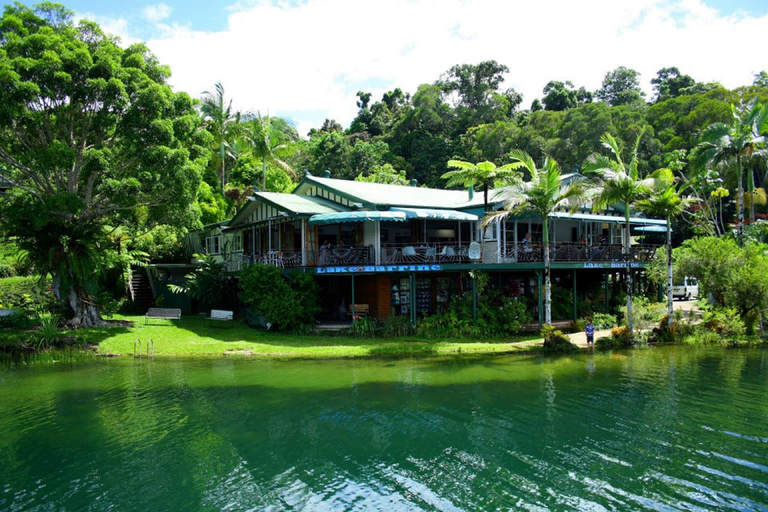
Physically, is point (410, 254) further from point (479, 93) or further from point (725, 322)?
point (479, 93)

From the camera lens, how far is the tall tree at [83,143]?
21.4 metres

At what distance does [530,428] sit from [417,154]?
52.5 meters

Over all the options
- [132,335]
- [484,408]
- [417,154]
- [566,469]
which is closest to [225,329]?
[132,335]

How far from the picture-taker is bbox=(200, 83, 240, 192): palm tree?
40.6 meters

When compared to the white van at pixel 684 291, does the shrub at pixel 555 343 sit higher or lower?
lower

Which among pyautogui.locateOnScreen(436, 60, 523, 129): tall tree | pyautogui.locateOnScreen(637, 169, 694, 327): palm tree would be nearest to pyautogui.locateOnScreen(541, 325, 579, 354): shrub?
pyautogui.locateOnScreen(637, 169, 694, 327): palm tree

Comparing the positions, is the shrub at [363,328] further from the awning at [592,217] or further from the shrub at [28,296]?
the shrub at [28,296]

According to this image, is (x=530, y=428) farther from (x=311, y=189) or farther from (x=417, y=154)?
(x=417, y=154)

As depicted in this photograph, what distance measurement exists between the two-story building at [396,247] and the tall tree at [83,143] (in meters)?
5.05

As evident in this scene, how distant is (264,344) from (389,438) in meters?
11.9

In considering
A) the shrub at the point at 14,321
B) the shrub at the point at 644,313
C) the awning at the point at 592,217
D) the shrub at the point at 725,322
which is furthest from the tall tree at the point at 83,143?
the shrub at the point at 725,322

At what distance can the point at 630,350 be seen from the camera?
2262 cm

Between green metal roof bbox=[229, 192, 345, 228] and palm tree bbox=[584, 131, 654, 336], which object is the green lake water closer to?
palm tree bbox=[584, 131, 654, 336]

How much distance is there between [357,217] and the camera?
23.4m
